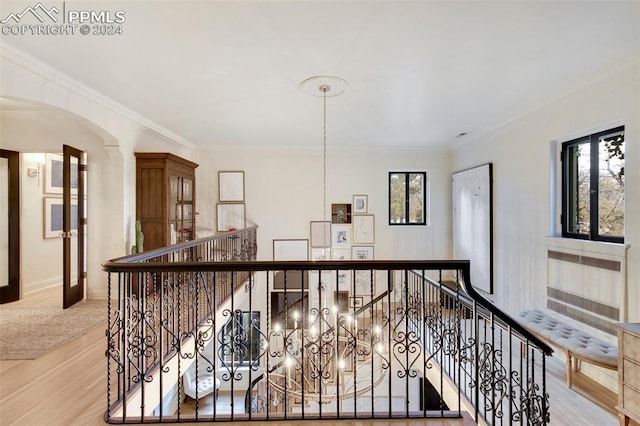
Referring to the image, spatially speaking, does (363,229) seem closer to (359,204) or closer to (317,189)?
(359,204)

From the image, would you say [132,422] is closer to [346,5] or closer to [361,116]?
[346,5]

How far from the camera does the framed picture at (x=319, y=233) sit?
634 centimetres

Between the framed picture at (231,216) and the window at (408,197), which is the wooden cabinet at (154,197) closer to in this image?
the framed picture at (231,216)

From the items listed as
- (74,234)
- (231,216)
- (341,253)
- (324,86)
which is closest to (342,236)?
(341,253)

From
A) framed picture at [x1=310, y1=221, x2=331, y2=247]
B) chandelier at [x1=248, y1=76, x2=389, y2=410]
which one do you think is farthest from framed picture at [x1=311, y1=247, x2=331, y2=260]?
chandelier at [x1=248, y1=76, x2=389, y2=410]

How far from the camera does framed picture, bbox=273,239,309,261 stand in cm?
636

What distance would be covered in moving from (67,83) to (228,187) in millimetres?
3359

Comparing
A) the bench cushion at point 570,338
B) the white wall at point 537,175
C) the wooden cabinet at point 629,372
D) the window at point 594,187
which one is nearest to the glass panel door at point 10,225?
the bench cushion at point 570,338

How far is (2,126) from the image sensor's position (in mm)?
4496

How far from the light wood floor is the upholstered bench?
27 centimetres

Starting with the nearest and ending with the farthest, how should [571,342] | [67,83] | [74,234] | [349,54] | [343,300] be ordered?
1. [349,54]
2. [571,342]
3. [67,83]
4. [74,234]
5. [343,300]

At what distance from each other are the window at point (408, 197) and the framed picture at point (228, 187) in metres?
3.08

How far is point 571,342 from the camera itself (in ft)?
9.83

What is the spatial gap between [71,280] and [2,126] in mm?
2433
